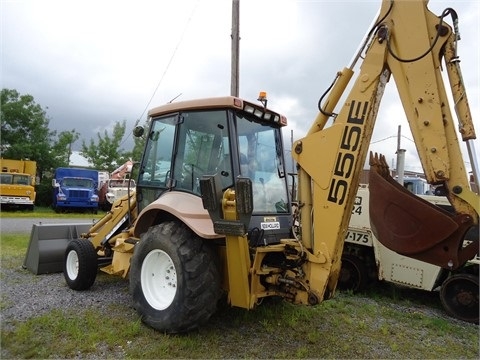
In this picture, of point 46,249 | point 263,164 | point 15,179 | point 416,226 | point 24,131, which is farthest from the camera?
point 24,131

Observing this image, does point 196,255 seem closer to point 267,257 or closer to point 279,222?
point 267,257

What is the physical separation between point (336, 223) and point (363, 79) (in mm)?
1334

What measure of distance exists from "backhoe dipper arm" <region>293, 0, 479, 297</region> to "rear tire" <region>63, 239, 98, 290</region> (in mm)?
3107

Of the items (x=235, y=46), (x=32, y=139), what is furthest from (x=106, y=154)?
(x=235, y=46)

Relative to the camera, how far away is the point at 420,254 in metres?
3.48

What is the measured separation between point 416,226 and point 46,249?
545 cm

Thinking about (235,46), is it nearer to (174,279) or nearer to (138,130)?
(138,130)

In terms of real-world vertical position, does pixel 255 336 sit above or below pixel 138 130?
below

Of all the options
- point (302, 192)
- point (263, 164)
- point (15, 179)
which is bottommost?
point (302, 192)

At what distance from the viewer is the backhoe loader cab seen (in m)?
4.22

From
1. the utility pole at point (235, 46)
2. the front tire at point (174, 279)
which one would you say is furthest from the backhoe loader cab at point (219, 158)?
the utility pole at point (235, 46)

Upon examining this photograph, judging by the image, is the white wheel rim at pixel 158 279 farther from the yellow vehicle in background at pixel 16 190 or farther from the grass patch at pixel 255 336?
the yellow vehicle in background at pixel 16 190

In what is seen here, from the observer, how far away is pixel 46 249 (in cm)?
636

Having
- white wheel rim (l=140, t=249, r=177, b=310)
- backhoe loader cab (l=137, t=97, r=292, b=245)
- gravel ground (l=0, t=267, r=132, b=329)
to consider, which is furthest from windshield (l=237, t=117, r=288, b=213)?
gravel ground (l=0, t=267, r=132, b=329)
